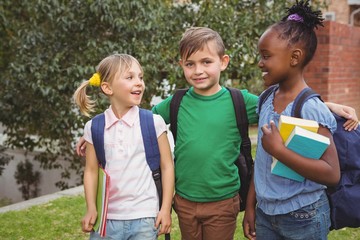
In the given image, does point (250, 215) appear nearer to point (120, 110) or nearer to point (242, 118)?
point (242, 118)

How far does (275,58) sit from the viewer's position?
1.99 m

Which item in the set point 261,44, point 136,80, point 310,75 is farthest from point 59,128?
point 261,44

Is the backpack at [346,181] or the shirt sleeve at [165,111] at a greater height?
the shirt sleeve at [165,111]

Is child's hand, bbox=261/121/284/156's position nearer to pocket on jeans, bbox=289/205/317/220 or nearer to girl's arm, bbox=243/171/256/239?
pocket on jeans, bbox=289/205/317/220

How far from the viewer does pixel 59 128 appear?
6.44 metres

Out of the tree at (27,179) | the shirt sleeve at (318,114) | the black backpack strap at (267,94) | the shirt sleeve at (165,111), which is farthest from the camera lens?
the tree at (27,179)

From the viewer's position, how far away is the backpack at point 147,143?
2.32 metres

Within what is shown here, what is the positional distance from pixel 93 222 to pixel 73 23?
4320 mm

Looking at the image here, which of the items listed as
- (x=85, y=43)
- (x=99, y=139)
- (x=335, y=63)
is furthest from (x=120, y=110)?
(x=335, y=63)

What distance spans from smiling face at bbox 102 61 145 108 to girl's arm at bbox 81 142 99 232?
11.5 inches

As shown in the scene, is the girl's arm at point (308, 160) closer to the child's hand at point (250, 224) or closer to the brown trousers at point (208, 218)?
the child's hand at point (250, 224)

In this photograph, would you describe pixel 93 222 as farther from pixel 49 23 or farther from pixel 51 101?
pixel 49 23

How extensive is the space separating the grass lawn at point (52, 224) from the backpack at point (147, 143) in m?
1.77

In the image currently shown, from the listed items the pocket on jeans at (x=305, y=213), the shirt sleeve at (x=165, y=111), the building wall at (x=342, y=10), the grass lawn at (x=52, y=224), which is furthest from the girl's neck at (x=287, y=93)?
the building wall at (x=342, y=10)
